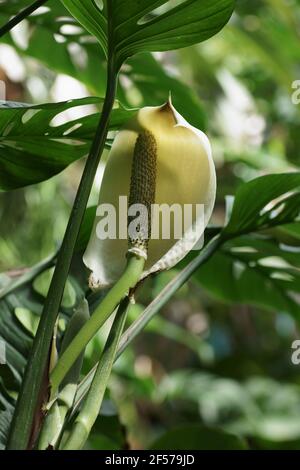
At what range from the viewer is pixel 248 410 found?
7.04 ft

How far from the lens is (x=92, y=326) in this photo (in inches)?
13.4

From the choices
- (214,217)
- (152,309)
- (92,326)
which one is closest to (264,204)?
(152,309)

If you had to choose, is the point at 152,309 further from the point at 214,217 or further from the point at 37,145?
the point at 214,217

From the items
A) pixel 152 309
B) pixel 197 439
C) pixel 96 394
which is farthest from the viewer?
pixel 197 439

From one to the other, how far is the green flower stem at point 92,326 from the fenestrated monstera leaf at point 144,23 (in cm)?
12

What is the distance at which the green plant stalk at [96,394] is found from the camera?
32 cm

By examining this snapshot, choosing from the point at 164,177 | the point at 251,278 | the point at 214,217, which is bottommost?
the point at 164,177

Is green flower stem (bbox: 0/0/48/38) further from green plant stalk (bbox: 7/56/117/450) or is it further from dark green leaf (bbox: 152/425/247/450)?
dark green leaf (bbox: 152/425/247/450)

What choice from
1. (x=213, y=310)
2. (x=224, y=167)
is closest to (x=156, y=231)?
(x=224, y=167)

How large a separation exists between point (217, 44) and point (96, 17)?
6.76 feet

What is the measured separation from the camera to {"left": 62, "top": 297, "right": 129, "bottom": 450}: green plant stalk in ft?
1.05

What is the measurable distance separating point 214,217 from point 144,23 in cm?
207

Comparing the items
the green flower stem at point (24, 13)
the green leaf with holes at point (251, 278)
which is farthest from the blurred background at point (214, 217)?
the green flower stem at point (24, 13)
